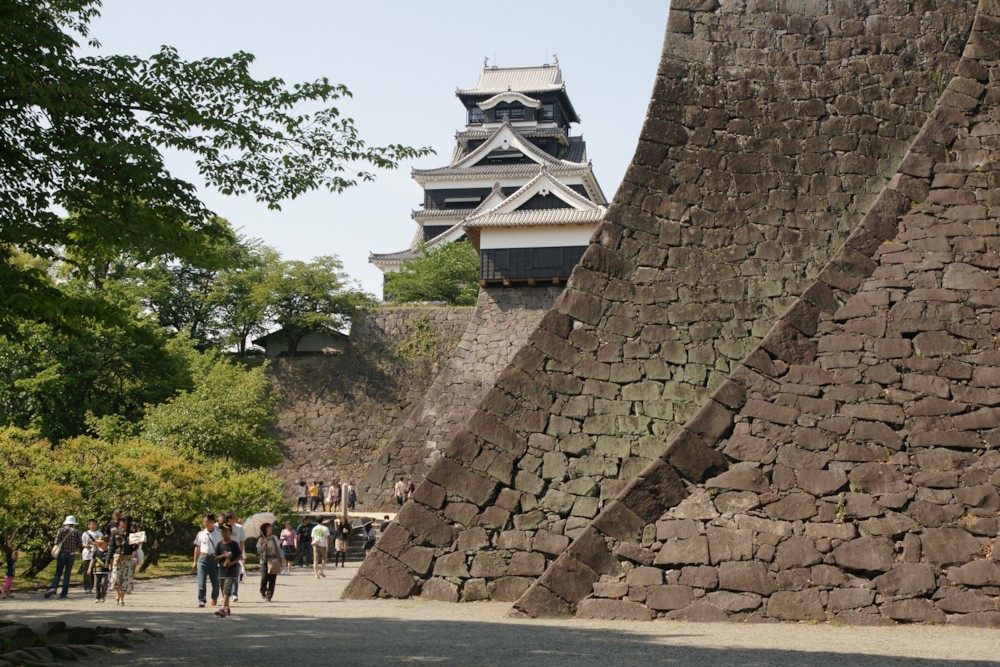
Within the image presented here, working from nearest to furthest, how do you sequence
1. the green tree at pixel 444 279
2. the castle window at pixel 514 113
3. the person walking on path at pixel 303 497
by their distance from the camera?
1. the person walking on path at pixel 303 497
2. the green tree at pixel 444 279
3. the castle window at pixel 514 113

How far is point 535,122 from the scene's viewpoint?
5506 cm

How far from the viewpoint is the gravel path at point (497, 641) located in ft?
26.2

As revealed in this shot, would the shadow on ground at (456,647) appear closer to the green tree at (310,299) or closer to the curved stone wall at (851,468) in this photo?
the curved stone wall at (851,468)

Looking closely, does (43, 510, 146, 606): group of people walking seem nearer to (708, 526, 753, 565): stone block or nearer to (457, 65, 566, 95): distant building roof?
(708, 526, 753, 565): stone block

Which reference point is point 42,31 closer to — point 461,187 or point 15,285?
point 15,285

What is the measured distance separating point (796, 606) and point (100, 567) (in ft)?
30.7

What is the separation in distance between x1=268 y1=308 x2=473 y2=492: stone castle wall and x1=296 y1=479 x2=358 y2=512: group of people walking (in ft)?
2.46

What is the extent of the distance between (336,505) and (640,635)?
25.7 m

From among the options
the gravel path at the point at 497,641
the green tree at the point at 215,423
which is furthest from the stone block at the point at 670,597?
the green tree at the point at 215,423

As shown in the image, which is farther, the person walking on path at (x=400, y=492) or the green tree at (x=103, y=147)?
the person walking on path at (x=400, y=492)

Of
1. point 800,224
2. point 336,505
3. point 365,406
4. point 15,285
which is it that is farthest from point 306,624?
point 365,406

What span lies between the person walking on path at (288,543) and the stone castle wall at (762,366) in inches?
418

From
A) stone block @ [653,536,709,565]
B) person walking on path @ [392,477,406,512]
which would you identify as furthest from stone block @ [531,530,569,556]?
person walking on path @ [392,477,406,512]

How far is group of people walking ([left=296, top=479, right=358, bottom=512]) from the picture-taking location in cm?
3294
